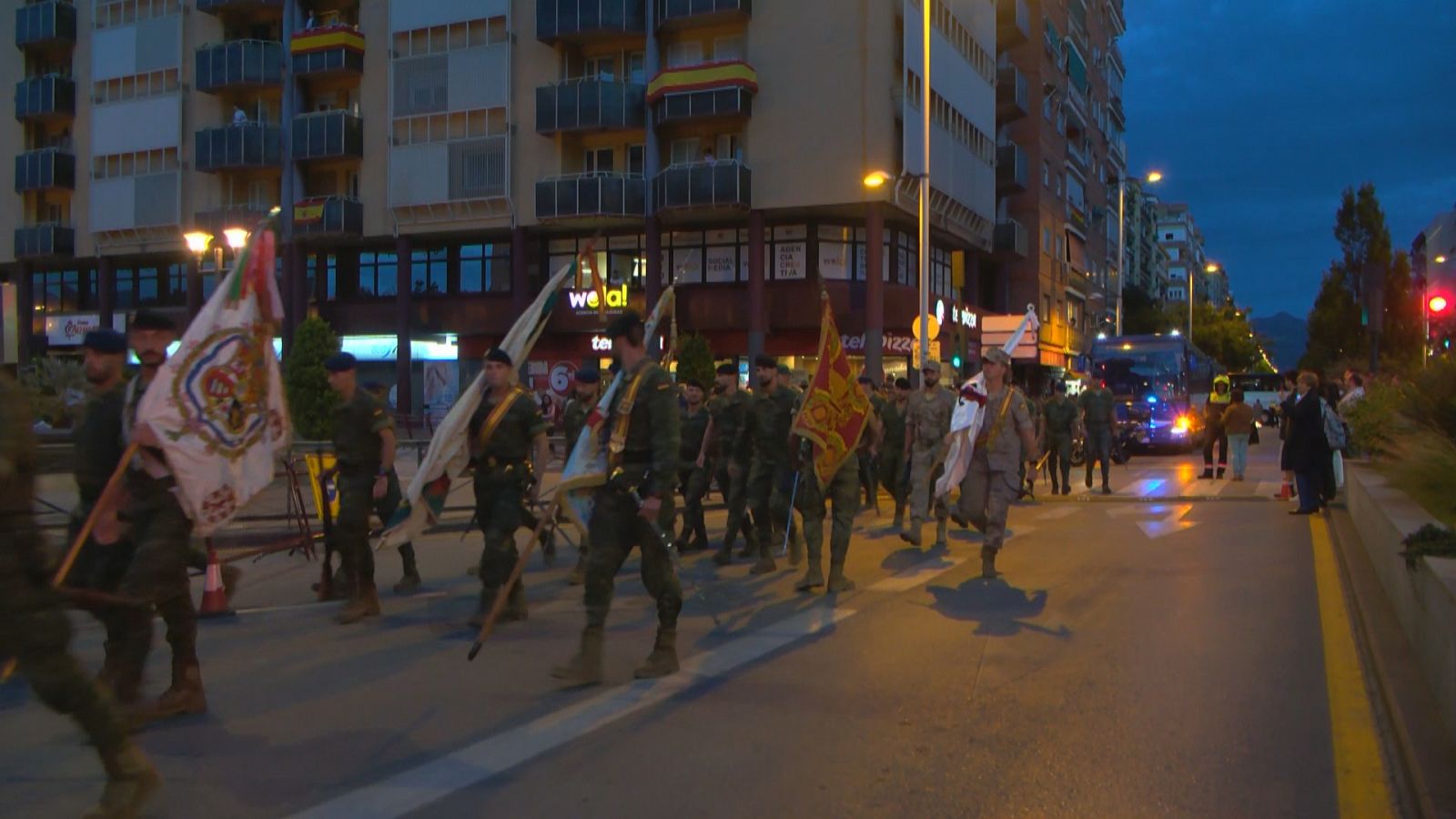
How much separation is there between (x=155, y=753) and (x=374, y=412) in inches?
139

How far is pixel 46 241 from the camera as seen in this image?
4669 centimetres

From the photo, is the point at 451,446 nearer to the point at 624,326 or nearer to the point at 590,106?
the point at 624,326

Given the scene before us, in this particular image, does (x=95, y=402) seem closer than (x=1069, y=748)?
No

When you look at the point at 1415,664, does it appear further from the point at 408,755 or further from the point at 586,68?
the point at 586,68

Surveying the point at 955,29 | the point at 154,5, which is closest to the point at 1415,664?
the point at 955,29

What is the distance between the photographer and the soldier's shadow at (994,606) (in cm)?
794

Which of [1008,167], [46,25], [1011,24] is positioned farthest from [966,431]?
[46,25]

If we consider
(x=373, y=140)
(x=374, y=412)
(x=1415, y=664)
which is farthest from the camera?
(x=373, y=140)

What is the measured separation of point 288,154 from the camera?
4219 cm

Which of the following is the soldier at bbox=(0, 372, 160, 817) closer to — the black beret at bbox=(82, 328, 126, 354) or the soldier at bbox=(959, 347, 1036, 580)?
the black beret at bbox=(82, 328, 126, 354)

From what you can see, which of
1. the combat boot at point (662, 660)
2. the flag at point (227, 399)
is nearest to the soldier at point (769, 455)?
the combat boot at point (662, 660)

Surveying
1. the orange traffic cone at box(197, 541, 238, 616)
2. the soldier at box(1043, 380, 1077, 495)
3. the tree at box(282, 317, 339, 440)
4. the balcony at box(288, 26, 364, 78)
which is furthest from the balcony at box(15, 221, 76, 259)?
the orange traffic cone at box(197, 541, 238, 616)

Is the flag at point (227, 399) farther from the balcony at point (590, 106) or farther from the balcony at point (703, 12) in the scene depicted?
the balcony at point (590, 106)

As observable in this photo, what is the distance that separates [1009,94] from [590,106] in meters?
18.1
